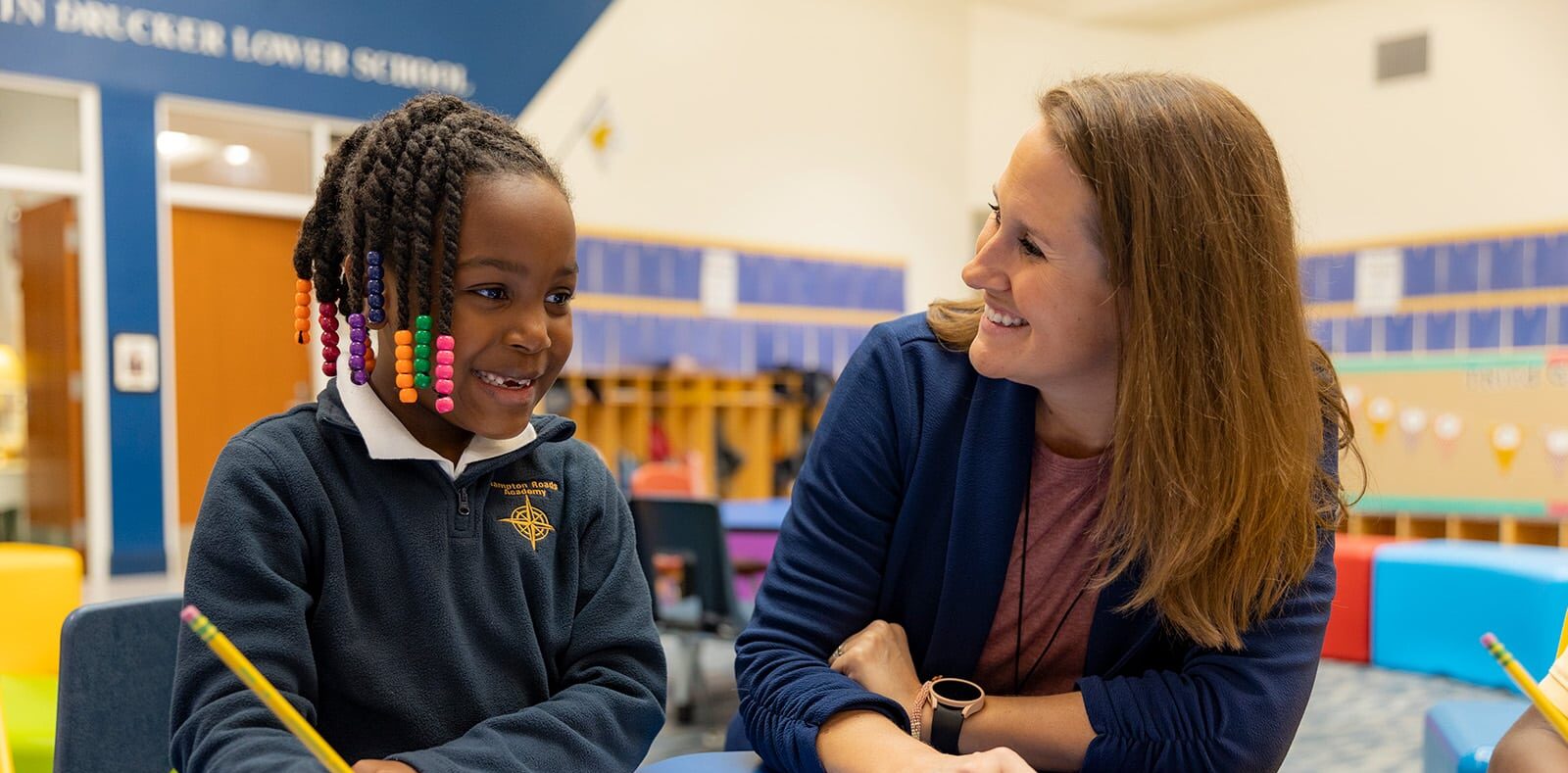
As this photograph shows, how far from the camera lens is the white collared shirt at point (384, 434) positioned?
1.16m

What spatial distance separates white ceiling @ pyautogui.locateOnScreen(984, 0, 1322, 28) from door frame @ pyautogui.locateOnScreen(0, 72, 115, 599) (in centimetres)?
725

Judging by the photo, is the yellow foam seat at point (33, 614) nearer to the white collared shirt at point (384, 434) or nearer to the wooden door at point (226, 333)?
the white collared shirt at point (384, 434)

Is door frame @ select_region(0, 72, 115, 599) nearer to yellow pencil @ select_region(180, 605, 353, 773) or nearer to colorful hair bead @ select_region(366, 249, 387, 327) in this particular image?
colorful hair bead @ select_region(366, 249, 387, 327)

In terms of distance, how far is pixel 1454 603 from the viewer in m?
4.78

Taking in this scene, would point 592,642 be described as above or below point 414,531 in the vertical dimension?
below

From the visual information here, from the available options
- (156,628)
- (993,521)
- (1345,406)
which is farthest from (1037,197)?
(156,628)

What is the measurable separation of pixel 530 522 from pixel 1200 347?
0.71 metres

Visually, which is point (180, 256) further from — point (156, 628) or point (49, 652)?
point (156, 628)

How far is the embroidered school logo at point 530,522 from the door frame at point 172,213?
5.80m

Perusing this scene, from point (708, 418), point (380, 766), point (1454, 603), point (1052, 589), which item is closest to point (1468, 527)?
point (1454, 603)

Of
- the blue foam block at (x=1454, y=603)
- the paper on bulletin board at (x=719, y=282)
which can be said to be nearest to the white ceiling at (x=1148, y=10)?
the paper on bulletin board at (x=719, y=282)

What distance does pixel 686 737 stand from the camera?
3838mm

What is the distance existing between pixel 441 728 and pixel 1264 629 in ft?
2.73

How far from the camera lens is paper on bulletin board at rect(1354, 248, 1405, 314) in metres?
8.84
